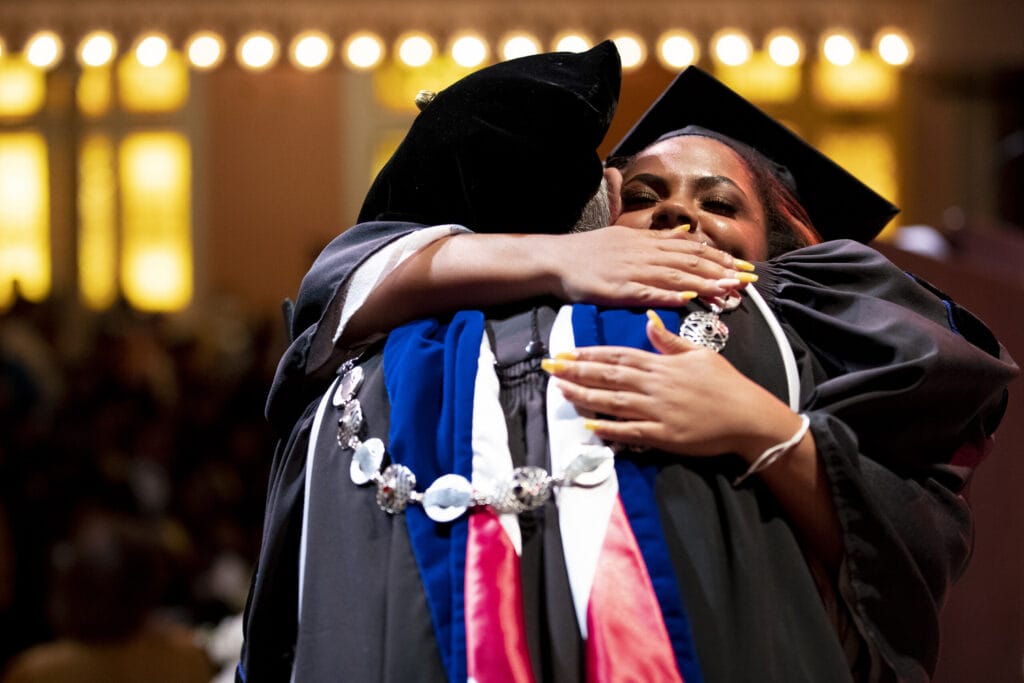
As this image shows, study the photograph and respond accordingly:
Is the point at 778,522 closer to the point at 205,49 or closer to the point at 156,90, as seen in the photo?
the point at 205,49

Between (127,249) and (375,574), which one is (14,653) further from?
(127,249)

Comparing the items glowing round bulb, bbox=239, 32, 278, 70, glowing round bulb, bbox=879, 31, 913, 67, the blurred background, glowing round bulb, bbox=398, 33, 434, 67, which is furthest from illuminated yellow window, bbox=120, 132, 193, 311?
glowing round bulb, bbox=879, 31, 913, 67

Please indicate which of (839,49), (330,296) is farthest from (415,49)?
(330,296)

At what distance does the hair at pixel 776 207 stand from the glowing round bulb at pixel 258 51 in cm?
391

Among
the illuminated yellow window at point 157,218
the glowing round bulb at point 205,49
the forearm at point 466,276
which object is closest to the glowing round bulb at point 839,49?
the glowing round bulb at point 205,49

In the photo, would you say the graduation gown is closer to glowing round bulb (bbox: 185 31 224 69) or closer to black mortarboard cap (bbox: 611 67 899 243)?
black mortarboard cap (bbox: 611 67 899 243)

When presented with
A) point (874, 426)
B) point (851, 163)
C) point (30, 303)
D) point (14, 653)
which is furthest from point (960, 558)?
point (851, 163)

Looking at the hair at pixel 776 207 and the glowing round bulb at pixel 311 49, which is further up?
the glowing round bulb at pixel 311 49

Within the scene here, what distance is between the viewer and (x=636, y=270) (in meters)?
1.45

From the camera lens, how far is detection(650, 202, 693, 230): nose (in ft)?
5.73

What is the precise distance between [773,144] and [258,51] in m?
4.00

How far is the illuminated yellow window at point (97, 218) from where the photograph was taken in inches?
339

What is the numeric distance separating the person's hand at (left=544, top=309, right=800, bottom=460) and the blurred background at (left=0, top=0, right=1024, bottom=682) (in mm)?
885

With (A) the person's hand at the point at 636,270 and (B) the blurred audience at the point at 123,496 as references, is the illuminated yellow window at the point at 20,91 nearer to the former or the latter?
(B) the blurred audience at the point at 123,496
